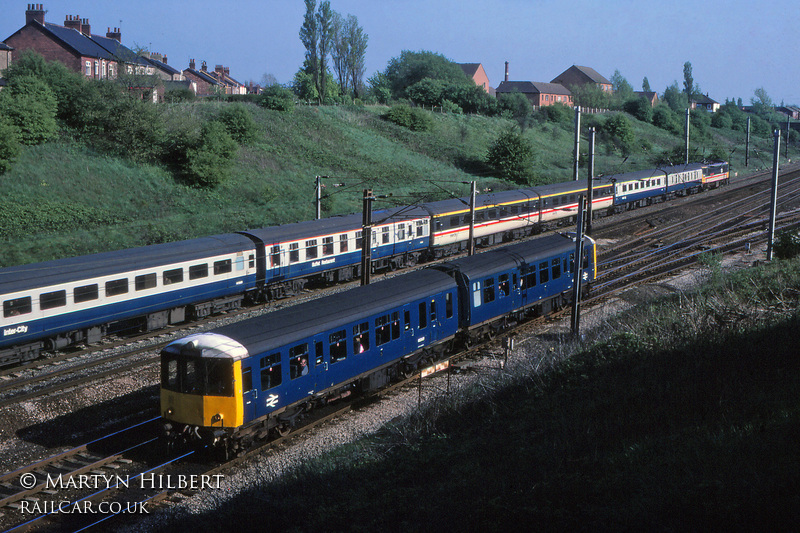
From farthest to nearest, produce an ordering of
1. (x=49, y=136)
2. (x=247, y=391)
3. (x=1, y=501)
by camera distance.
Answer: (x=49, y=136), (x=247, y=391), (x=1, y=501)

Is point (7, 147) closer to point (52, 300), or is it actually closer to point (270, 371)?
point (52, 300)

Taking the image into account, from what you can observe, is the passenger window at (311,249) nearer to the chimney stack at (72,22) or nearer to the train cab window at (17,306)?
the train cab window at (17,306)

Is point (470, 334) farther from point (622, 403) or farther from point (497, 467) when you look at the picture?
point (497, 467)

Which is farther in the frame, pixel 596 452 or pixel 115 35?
pixel 115 35

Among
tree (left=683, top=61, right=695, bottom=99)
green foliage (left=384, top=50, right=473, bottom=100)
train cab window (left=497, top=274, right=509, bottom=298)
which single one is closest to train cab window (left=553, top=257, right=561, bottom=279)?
train cab window (left=497, top=274, right=509, bottom=298)

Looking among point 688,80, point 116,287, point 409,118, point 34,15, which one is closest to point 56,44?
point 34,15

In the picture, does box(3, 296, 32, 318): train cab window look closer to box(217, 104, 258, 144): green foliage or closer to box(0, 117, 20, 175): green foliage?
box(0, 117, 20, 175): green foliage

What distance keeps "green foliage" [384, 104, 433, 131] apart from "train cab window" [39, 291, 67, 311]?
57535mm

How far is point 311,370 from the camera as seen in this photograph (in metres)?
14.8

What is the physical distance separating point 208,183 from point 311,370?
32.7 m

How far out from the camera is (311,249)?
27516 millimetres

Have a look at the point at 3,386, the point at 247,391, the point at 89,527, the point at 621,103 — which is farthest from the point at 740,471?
the point at 621,103

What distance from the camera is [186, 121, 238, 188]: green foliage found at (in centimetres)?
4394

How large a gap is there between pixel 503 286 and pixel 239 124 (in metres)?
37.3
